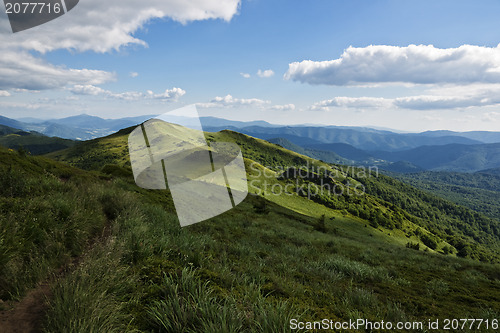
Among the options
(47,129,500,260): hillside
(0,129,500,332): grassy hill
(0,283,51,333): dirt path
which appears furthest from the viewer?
(47,129,500,260): hillside

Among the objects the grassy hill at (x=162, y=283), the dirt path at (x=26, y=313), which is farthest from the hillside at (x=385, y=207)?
the dirt path at (x=26, y=313)

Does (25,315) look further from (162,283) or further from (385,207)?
(385,207)

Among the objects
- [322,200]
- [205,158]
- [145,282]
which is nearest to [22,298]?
[145,282]

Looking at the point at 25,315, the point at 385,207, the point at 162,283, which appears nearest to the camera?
the point at 25,315

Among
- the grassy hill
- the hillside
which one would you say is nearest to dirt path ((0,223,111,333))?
the grassy hill

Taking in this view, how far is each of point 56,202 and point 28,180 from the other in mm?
3262

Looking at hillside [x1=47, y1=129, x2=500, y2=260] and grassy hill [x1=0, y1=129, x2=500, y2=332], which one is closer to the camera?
grassy hill [x1=0, y1=129, x2=500, y2=332]

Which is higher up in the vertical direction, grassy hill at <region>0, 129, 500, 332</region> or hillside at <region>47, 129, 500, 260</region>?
grassy hill at <region>0, 129, 500, 332</region>

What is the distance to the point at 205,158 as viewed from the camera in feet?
280

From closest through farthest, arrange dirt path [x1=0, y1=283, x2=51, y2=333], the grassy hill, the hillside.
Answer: dirt path [x1=0, y1=283, x2=51, y2=333] → the grassy hill → the hillside

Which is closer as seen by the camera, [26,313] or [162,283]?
[26,313]

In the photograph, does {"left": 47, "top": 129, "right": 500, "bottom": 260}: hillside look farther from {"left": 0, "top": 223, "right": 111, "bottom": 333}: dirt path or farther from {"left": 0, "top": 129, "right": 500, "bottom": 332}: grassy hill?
{"left": 0, "top": 223, "right": 111, "bottom": 333}: dirt path

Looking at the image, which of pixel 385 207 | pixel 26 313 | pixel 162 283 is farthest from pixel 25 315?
pixel 385 207

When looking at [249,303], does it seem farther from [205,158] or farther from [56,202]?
[205,158]
